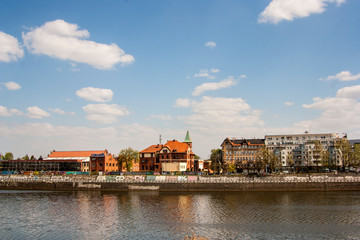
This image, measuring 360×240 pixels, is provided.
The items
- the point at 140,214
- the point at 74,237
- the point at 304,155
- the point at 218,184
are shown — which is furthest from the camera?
the point at 304,155

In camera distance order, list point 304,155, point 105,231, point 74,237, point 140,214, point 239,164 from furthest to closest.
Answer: point 304,155 < point 239,164 < point 140,214 < point 105,231 < point 74,237

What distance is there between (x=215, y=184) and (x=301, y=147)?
2718 inches

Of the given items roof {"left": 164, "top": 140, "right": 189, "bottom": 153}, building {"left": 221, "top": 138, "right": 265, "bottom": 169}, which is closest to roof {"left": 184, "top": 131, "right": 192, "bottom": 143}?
roof {"left": 164, "top": 140, "right": 189, "bottom": 153}

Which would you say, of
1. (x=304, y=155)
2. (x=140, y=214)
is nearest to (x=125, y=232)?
(x=140, y=214)

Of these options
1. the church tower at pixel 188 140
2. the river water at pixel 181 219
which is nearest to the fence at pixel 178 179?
the river water at pixel 181 219

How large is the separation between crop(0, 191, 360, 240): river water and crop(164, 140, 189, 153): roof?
59.6 metres

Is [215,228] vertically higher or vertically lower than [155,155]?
lower

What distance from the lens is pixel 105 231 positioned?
156 ft

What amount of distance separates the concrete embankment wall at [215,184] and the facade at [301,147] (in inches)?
1516

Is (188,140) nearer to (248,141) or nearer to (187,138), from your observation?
(187,138)

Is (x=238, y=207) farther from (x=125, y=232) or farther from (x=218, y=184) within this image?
(x=218, y=184)

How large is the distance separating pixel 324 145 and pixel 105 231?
133 m

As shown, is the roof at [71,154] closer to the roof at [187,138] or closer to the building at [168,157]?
the building at [168,157]

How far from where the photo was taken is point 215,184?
104 meters
